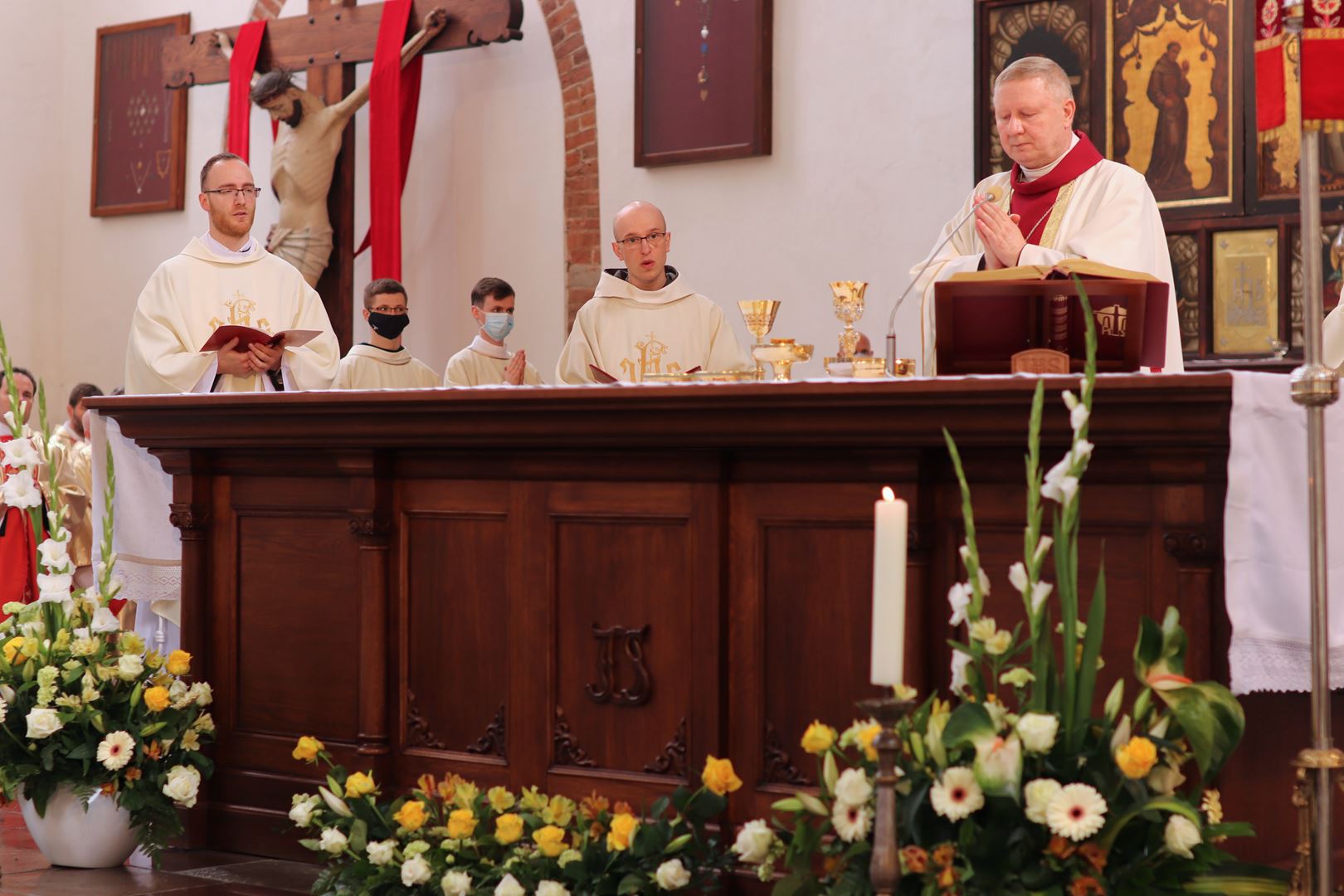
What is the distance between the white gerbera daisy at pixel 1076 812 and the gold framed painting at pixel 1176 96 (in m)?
4.60

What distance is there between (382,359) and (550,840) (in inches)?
165

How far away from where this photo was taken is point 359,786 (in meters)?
A: 3.65

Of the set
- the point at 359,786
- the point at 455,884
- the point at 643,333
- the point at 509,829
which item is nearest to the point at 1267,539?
the point at 509,829

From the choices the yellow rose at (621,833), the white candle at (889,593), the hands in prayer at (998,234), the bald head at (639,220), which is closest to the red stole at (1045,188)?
the hands in prayer at (998,234)

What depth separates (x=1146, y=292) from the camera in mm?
3455

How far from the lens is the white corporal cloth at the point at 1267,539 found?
293 cm

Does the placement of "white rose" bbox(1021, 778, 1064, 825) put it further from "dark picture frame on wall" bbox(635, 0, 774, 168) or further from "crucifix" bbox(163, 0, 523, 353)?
"crucifix" bbox(163, 0, 523, 353)

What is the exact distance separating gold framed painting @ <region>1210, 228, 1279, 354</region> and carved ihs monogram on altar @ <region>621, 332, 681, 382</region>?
226cm

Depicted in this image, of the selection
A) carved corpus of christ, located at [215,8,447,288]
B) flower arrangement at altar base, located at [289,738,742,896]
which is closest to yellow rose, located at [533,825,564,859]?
flower arrangement at altar base, located at [289,738,742,896]

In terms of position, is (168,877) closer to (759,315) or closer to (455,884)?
(455,884)

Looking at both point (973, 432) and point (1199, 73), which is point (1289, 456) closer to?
point (973, 432)

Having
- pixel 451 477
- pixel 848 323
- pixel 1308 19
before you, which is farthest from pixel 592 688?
pixel 1308 19

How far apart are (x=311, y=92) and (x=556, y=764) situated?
6286 mm

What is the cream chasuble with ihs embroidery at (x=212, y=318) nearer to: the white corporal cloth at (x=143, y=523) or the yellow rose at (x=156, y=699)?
the white corporal cloth at (x=143, y=523)
